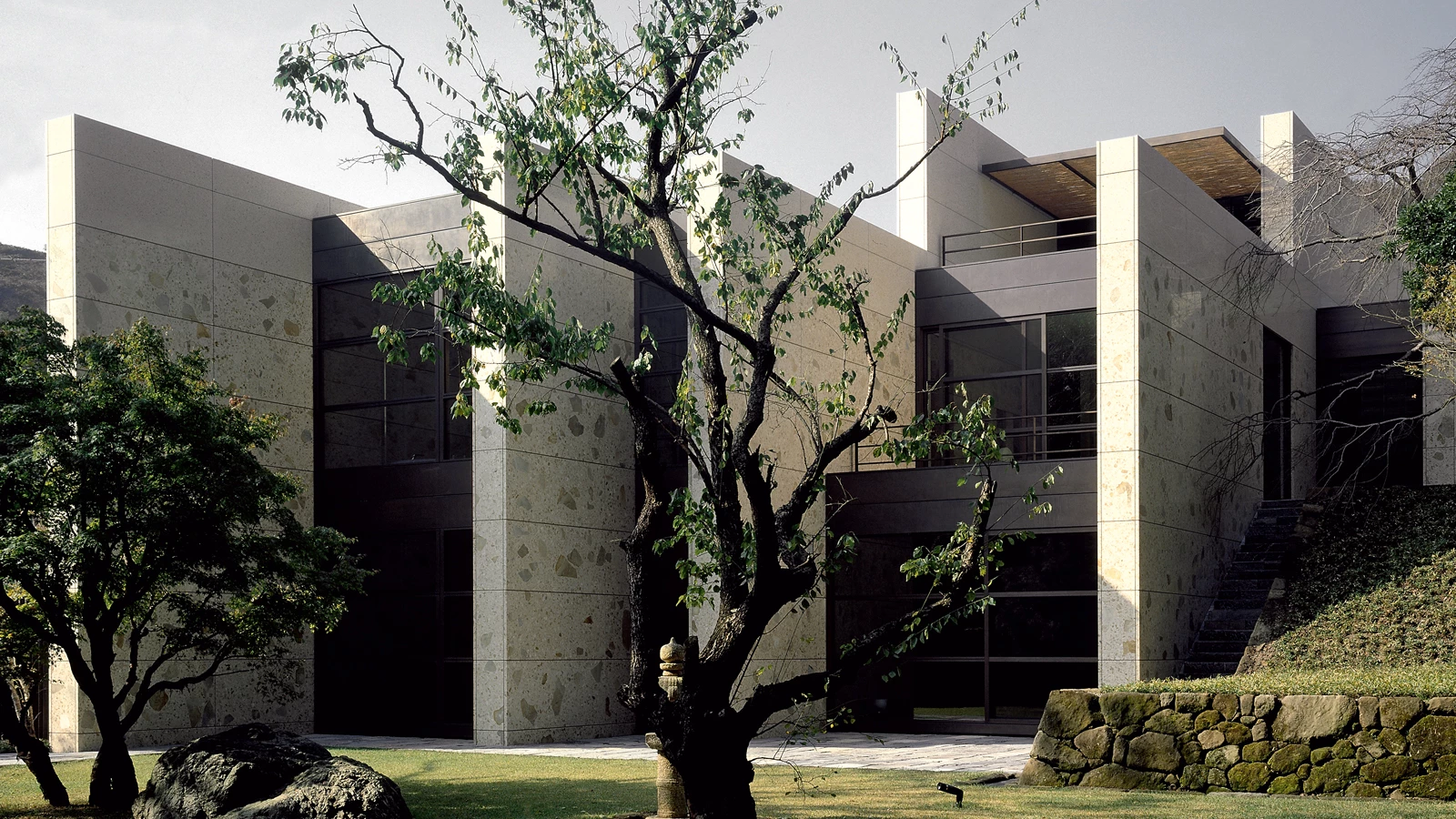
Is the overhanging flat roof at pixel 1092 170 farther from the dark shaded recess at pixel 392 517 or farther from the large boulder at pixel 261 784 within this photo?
the large boulder at pixel 261 784

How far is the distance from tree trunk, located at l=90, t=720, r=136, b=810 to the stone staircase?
12861 millimetres

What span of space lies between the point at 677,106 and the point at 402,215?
430 inches

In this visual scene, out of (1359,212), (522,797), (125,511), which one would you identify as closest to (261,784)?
(522,797)

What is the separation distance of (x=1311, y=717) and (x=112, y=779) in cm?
1006

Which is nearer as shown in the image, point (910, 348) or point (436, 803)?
point (436, 803)

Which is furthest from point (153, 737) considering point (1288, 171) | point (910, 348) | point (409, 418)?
point (1288, 171)

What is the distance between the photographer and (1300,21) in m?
18.7

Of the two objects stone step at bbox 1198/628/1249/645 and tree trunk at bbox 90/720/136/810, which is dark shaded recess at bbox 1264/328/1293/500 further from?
tree trunk at bbox 90/720/136/810

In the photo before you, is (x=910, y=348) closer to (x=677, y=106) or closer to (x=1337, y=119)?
(x=1337, y=119)

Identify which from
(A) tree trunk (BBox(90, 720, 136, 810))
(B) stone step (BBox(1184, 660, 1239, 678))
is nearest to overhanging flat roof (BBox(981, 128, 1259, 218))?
(B) stone step (BBox(1184, 660, 1239, 678))

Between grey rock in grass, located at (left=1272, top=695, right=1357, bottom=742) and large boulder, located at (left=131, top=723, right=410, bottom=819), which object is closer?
large boulder, located at (left=131, top=723, right=410, bottom=819)

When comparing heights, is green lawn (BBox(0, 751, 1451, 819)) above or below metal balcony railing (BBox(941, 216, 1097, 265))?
below

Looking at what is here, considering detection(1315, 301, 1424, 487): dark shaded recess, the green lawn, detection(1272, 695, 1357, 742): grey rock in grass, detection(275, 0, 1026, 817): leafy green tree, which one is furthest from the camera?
detection(1315, 301, 1424, 487): dark shaded recess

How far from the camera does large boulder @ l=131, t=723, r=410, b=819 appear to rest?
9.12m
